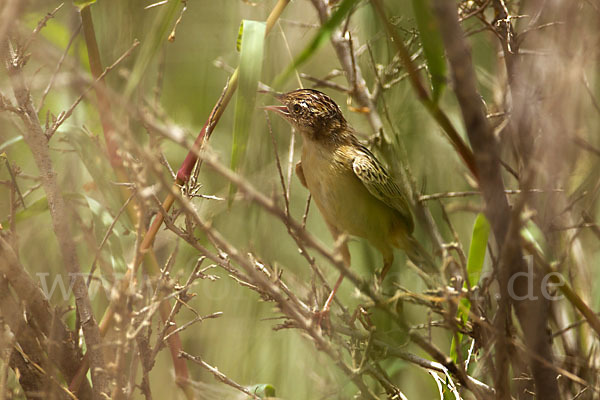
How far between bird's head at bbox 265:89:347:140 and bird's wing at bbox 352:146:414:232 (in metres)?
0.27

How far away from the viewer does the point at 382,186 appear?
123 inches

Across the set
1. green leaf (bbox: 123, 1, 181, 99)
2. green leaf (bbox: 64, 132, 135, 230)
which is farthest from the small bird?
green leaf (bbox: 123, 1, 181, 99)

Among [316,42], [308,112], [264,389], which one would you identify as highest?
[316,42]

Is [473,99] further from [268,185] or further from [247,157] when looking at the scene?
[268,185]

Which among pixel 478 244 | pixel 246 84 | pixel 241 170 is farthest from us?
pixel 241 170

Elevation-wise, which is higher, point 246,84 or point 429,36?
point 429,36

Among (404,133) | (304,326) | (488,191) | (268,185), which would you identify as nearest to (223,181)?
(268,185)

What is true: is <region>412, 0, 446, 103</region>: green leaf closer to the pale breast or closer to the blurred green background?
the blurred green background

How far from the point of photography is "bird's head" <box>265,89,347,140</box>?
331 cm

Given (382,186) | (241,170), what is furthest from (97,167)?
(382,186)

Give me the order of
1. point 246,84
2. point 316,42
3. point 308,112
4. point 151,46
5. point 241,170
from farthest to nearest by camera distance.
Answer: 1. point 308,112
2. point 241,170
3. point 246,84
4. point 151,46
5. point 316,42

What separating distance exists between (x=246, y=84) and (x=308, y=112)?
59.5 inches

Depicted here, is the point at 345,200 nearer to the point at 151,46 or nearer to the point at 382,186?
the point at 382,186

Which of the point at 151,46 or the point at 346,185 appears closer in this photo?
the point at 151,46
